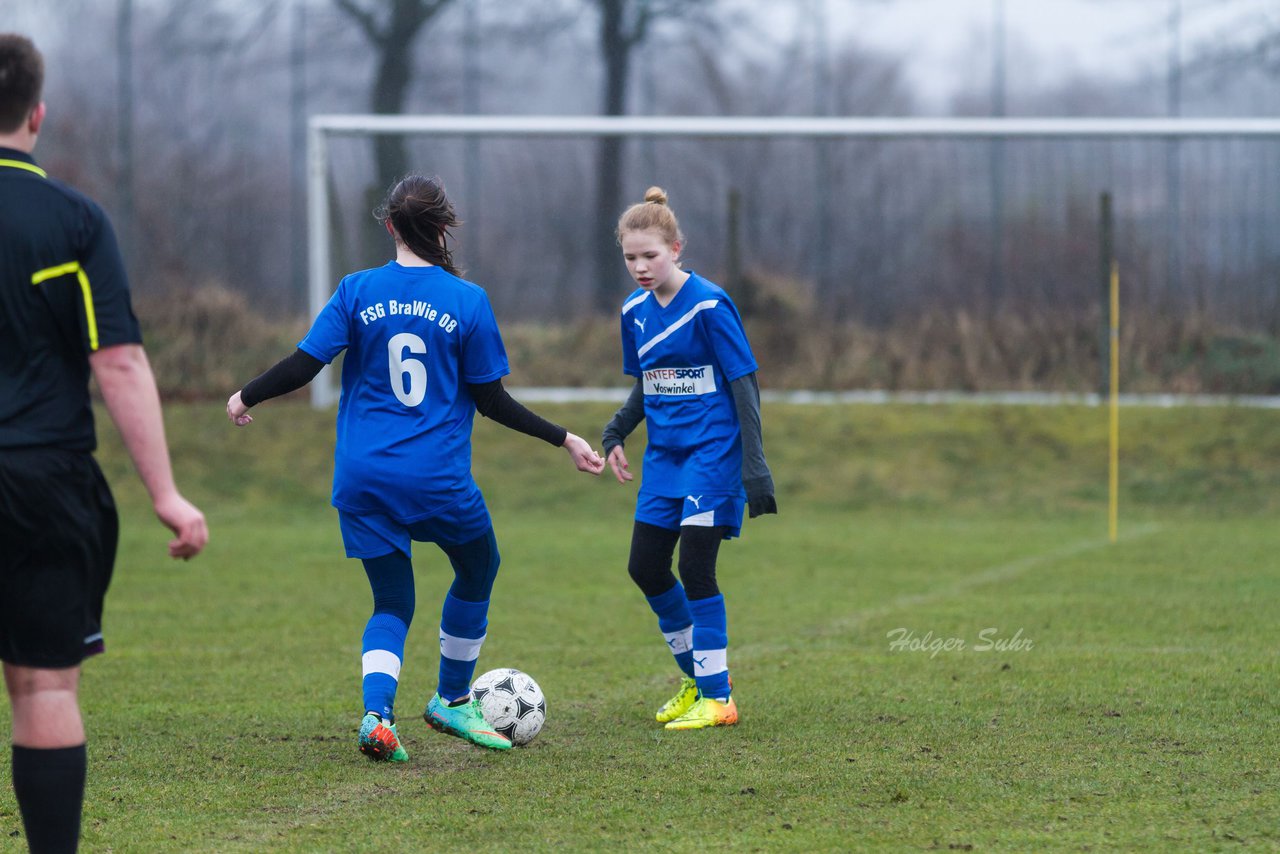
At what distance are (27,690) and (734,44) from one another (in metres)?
22.3

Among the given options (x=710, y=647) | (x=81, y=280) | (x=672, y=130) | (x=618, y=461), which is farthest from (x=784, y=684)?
(x=672, y=130)

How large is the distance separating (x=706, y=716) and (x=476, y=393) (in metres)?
1.43

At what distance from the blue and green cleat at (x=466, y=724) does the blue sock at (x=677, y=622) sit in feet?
2.80

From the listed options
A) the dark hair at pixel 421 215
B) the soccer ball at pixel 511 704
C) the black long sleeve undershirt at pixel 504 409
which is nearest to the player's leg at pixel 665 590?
the soccer ball at pixel 511 704

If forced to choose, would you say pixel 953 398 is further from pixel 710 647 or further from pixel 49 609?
pixel 49 609

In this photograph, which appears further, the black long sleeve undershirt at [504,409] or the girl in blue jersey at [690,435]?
the girl in blue jersey at [690,435]

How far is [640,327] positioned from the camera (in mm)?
5418

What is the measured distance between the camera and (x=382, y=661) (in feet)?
15.1

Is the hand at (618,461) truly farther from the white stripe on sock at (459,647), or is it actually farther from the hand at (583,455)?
the white stripe on sock at (459,647)

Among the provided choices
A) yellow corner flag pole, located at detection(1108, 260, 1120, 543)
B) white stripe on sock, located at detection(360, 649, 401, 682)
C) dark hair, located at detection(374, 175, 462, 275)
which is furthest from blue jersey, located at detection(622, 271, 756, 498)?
yellow corner flag pole, located at detection(1108, 260, 1120, 543)

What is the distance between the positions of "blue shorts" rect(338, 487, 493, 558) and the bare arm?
55.3 inches

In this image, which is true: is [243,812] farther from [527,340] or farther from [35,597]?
[527,340]

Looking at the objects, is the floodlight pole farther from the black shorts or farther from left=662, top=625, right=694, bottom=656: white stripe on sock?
the black shorts

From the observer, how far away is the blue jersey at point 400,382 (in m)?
4.55
